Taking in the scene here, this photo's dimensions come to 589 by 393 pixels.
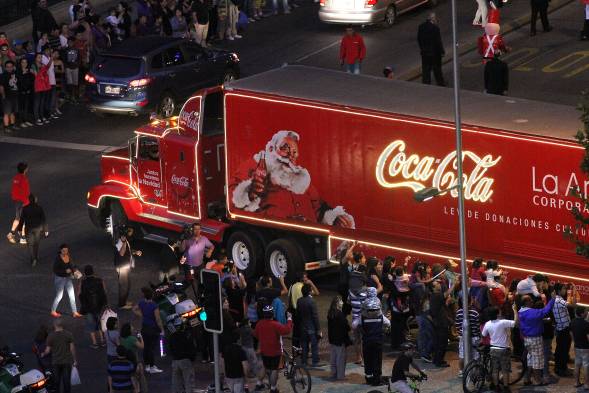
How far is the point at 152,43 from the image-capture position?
39906 millimetres

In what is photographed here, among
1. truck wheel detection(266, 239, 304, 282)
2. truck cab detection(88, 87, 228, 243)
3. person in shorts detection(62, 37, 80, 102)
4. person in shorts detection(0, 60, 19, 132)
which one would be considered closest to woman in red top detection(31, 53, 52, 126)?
person in shorts detection(0, 60, 19, 132)

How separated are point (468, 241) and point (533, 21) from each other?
1706cm

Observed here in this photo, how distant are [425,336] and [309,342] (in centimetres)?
189

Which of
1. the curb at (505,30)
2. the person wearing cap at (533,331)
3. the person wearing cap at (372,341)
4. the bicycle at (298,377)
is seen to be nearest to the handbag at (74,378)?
the bicycle at (298,377)

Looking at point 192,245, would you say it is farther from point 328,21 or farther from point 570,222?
point 328,21

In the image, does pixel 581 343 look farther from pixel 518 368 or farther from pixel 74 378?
pixel 74 378

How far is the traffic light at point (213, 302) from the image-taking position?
21828mm

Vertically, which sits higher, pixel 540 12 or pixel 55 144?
pixel 540 12

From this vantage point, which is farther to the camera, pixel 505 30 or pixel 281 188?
pixel 505 30

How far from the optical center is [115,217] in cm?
3284

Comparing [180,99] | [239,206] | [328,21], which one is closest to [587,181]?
[239,206]

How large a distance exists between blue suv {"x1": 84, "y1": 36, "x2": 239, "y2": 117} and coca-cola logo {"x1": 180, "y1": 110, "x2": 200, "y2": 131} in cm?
793

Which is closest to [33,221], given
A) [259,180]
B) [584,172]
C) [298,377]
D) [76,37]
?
[259,180]

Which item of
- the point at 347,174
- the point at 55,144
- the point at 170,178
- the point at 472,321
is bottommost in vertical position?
the point at 55,144
